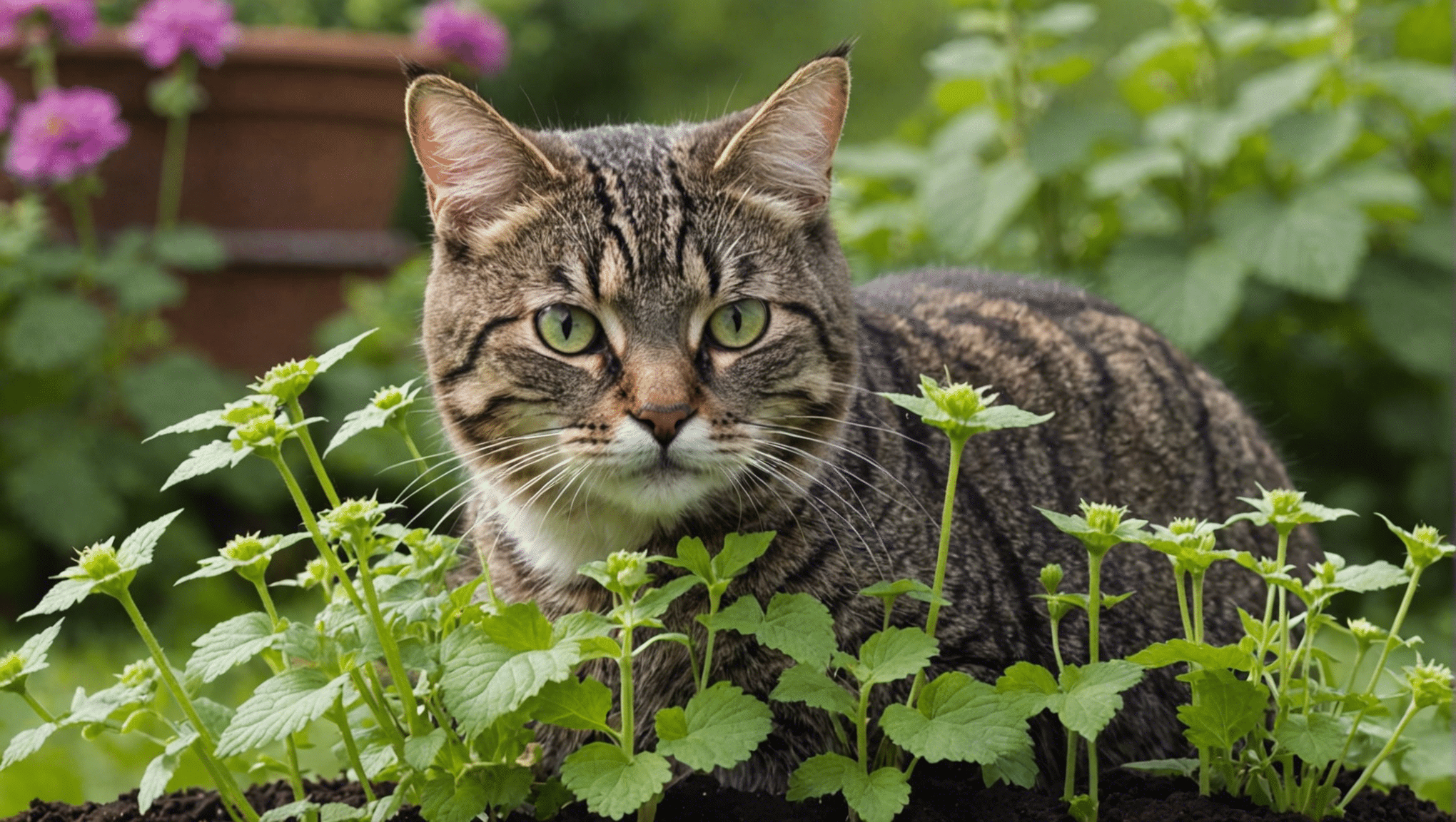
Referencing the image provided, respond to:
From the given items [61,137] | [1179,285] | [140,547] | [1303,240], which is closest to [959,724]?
[140,547]

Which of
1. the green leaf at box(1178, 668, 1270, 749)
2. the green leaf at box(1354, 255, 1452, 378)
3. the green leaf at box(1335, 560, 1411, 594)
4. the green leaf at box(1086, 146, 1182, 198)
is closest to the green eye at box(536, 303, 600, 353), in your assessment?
the green leaf at box(1178, 668, 1270, 749)

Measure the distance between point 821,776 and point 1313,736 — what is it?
1.80ft

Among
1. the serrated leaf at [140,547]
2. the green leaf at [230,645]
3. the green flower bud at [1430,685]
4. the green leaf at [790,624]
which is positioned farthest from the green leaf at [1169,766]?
the serrated leaf at [140,547]

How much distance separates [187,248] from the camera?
4312 millimetres

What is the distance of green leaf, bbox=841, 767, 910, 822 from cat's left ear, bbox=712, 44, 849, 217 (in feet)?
2.86

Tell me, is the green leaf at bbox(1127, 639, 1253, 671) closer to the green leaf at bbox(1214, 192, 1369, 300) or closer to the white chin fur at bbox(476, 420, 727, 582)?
the white chin fur at bbox(476, 420, 727, 582)

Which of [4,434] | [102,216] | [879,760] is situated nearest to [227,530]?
[4,434]

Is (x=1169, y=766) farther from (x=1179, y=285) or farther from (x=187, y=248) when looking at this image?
(x=187, y=248)

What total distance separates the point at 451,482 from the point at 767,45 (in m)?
3.52

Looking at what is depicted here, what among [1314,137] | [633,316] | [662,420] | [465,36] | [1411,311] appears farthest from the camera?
[465,36]

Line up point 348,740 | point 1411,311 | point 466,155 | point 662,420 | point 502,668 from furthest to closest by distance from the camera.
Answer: point 1411,311, point 466,155, point 662,420, point 348,740, point 502,668

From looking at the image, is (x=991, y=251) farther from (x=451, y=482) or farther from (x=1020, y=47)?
(x=451, y=482)

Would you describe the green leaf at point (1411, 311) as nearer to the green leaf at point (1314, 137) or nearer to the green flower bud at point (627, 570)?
the green leaf at point (1314, 137)

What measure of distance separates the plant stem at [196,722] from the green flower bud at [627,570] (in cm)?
51
